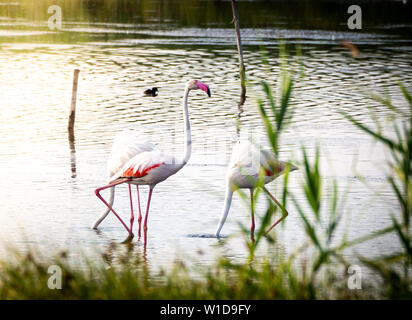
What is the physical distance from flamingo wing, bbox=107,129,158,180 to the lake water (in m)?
0.96

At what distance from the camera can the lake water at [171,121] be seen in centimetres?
1216

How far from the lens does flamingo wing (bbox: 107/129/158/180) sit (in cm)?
1178

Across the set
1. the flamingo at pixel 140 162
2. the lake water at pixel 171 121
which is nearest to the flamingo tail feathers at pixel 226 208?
the lake water at pixel 171 121

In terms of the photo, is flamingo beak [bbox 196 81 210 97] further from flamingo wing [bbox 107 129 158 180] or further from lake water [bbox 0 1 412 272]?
lake water [bbox 0 1 412 272]

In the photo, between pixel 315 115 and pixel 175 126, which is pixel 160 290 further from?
pixel 315 115

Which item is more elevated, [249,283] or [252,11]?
[252,11]

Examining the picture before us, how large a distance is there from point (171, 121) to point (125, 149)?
11315 mm

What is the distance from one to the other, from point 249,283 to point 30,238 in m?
4.77

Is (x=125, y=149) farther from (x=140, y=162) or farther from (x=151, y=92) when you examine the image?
(x=151, y=92)

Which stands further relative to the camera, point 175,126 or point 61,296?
point 175,126

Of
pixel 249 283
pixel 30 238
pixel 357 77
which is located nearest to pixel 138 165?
pixel 30 238

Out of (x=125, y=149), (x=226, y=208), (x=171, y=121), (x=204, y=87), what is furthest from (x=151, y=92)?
(x=226, y=208)

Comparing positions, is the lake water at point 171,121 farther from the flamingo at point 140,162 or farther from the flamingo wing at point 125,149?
the flamingo wing at point 125,149
